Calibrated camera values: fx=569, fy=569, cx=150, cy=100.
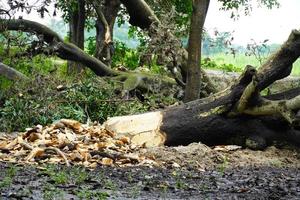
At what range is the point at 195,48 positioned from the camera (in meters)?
9.87

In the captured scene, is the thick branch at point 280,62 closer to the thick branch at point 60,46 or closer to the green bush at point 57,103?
the green bush at point 57,103

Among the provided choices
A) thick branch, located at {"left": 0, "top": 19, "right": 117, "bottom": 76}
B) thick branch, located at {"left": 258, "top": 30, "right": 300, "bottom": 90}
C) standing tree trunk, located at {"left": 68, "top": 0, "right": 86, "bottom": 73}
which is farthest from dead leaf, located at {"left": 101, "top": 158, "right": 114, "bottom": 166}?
standing tree trunk, located at {"left": 68, "top": 0, "right": 86, "bottom": 73}

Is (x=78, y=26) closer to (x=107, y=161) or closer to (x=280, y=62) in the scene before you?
(x=280, y=62)

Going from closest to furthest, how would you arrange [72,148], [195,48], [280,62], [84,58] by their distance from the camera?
[72,148] < [280,62] < [195,48] < [84,58]

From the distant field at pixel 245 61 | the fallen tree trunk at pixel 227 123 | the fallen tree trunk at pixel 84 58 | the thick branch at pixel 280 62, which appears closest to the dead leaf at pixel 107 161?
the fallen tree trunk at pixel 227 123

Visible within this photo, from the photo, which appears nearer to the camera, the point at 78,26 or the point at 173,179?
the point at 173,179

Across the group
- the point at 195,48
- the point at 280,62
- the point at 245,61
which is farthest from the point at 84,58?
the point at 280,62

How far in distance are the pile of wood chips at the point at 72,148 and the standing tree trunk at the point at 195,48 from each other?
115 inches

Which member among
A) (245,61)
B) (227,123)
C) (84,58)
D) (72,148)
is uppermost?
(245,61)

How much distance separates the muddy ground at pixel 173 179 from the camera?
4.39m

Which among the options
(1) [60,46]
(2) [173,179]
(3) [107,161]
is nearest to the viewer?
(2) [173,179]

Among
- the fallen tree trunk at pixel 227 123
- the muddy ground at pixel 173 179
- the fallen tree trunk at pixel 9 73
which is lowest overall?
the muddy ground at pixel 173 179

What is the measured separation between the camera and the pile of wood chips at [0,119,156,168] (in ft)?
19.7

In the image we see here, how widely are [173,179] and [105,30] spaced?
1024 cm
